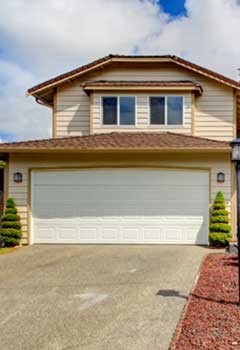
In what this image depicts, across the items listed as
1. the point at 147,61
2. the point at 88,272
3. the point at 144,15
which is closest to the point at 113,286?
the point at 88,272

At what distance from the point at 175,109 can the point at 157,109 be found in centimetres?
66

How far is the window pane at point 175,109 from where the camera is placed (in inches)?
612

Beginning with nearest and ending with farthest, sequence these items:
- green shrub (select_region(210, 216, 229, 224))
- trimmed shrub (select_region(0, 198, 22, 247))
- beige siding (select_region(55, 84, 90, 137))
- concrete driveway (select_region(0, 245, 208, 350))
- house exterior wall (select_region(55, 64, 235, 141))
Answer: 1. concrete driveway (select_region(0, 245, 208, 350))
2. green shrub (select_region(210, 216, 229, 224))
3. trimmed shrub (select_region(0, 198, 22, 247))
4. house exterior wall (select_region(55, 64, 235, 141))
5. beige siding (select_region(55, 84, 90, 137))

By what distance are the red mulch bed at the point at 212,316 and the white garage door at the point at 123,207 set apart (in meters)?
4.61

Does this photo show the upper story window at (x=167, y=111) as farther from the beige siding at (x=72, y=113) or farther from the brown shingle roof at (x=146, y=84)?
the beige siding at (x=72, y=113)

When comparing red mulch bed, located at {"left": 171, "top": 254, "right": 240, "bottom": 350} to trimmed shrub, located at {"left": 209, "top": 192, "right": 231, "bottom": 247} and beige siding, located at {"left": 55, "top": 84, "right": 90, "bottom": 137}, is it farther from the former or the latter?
beige siding, located at {"left": 55, "top": 84, "right": 90, "bottom": 137}

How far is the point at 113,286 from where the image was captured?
7.65 meters

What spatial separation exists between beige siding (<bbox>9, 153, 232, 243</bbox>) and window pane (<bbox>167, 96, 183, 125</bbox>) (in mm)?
2567

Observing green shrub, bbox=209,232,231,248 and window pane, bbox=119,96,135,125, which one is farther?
window pane, bbox=119,96,135,125

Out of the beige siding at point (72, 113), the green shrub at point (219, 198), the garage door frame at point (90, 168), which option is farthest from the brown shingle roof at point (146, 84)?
the green shrub at point (219, 198)

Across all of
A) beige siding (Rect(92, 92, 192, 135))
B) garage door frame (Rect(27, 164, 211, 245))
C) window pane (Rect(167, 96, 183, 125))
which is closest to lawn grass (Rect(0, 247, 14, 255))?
garage door frame (Rect(27, 164, 211, 245))

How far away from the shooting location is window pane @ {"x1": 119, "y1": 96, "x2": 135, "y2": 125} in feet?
51.3

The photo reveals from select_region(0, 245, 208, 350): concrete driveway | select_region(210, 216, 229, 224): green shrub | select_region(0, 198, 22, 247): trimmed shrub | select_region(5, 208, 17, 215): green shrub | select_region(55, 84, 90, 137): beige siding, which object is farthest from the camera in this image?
select_region(55, 84, 90, 137): beige siding

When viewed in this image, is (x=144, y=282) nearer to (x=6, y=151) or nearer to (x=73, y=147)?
(x=73, y=147)
